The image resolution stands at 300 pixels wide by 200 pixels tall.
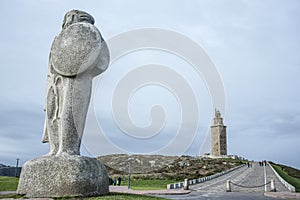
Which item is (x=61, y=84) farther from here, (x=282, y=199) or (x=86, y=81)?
(x=282, y=199)

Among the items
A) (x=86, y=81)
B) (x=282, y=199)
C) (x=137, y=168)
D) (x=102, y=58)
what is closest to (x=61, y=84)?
(x=86, y=81)

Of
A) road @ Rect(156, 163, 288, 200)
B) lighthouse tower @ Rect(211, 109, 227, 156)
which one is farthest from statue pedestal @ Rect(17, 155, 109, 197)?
lighthouse tower @ Rect(211, 109, 227, 156)

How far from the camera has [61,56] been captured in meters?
6.75

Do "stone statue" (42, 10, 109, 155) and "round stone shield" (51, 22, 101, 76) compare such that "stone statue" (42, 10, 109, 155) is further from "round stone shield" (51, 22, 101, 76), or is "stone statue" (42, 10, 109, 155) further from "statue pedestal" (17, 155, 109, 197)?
"statue pedestal" (17, 155, 109, 197)

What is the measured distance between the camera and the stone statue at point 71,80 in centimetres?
666

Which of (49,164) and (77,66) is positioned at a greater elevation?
(77,66)

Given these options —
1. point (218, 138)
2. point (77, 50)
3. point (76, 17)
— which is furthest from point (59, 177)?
point (218, 138)

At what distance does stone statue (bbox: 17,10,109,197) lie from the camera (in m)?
5.91

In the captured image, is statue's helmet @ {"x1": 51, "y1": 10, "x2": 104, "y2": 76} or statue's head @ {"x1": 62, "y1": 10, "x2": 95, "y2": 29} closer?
statue's helmet @ {"x1": 51, "y1": 10, "x2": 104, "y2": 76}

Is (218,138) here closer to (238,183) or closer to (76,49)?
(238,183)

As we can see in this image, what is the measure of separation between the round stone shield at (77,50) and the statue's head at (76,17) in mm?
454

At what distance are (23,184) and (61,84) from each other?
7.18 feet

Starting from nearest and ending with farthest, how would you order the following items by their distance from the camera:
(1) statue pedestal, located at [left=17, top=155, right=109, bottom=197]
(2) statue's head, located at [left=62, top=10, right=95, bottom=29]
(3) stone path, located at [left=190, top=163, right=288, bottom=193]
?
(1) statue pedestal, located at [left=17, top=155, right=109, bottom=197] → (2) statue's head, located at [left=62, top=10, right=95, bottom=29] → (3) stone path, located at [left=190, top=163, right=288, bottom=193]

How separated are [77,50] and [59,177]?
2.57m
